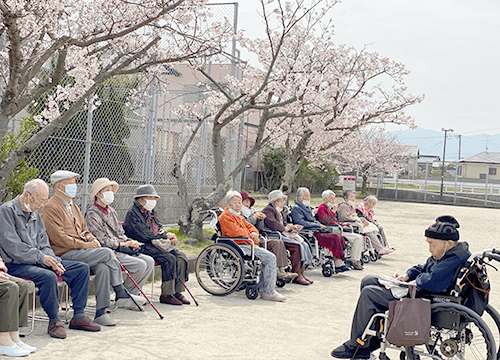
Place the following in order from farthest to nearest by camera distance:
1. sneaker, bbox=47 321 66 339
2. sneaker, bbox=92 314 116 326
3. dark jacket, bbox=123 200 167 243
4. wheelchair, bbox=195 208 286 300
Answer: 1. wheelchair, bbox=195 208 286 300
2. dark jacket, bbox=123 200 167 243
3. sneaker, bbox=92 314 116 326
4. sneaker, bbox=47 321 66 339

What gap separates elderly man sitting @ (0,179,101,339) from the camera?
14.7 ft

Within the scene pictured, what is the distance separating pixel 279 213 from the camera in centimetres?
801

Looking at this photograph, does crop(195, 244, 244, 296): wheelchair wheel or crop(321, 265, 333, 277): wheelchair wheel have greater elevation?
crop(195, 244, 244, 296): wheelchair wheel

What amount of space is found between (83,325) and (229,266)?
245cm

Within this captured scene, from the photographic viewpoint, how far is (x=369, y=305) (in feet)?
13.5

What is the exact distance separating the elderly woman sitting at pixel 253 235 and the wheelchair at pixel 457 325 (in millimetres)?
2662

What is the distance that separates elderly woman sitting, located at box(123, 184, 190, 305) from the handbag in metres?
2.76

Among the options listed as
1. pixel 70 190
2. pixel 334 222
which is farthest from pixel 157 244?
pixel 334 222

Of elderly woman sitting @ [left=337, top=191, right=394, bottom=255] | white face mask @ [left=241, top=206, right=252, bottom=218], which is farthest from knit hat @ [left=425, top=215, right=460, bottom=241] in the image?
elderly woman sitting @ [left=337, top=191, right=394, bottom=255]

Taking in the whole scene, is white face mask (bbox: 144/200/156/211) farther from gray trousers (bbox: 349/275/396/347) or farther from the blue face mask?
gray trousers (bbox: 349/275/396/347)

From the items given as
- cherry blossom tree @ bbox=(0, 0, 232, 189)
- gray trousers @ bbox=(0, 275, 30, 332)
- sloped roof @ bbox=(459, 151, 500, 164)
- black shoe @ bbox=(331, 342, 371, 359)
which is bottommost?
black shoe @ bbox=(331, 342, 371, 359)

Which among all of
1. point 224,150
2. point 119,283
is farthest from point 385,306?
point 224,150

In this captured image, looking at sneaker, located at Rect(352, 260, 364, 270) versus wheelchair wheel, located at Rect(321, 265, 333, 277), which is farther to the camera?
sneaker, located at Rect(352, 260, 364, 270)

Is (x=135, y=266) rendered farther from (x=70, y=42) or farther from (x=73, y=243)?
(x=70, y=42)
